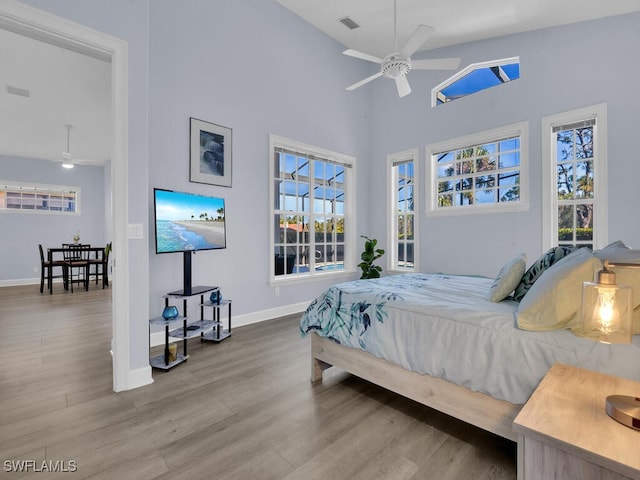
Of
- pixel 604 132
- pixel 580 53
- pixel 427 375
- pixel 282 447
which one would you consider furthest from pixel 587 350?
pixel 580 53

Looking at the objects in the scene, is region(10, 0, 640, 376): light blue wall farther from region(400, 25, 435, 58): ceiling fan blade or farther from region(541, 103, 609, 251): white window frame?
region(400, 25, 435, 58): ceiling fan blade

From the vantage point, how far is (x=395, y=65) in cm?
293

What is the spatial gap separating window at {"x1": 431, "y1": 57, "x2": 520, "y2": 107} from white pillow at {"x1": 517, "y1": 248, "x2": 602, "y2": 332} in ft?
12.4

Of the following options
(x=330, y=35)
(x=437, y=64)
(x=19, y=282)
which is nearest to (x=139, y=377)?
(x=437, y=64)

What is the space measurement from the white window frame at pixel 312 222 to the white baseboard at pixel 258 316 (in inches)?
13.9

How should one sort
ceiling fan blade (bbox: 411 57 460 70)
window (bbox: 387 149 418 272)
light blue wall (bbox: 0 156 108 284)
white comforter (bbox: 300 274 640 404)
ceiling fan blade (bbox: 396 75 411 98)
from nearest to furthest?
white comforter (bbox: 300 274 640 404) < ceiling fan blade (bbox: 411 57 460 70) < ceiling fan blade (bbox: 396 75 411 98) < window (bbox: 387 149 418 272) < light blue wall (bbox: 0 156 108 284)

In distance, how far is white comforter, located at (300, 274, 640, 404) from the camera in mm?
1315

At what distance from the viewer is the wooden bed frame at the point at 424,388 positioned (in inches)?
57.8

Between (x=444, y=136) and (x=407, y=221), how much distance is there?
1437mm

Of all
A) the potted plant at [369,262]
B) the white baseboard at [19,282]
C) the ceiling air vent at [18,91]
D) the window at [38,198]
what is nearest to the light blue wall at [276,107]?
the potted plant at [369,262]

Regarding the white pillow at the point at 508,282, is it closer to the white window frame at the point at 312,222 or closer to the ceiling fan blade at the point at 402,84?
the ceiling fan blade at the point at 402,84

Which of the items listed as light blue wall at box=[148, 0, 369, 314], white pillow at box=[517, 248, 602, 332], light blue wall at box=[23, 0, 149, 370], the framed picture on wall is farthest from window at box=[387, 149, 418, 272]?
light blue wall at box=[23, 0, 149, 370]

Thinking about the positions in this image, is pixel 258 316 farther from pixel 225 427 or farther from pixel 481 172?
pixel 481 172

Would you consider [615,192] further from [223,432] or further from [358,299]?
[223,432]
